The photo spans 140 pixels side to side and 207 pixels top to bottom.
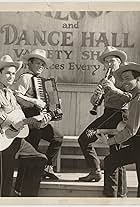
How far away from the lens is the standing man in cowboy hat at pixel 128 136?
1672 mm

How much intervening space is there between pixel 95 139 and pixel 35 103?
0.24 metres

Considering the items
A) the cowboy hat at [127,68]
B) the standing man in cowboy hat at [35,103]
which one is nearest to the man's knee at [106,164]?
the standing man in cowboy hat at [35,103]

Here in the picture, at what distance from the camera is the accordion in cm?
169

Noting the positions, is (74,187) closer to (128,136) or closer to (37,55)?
(128,136)

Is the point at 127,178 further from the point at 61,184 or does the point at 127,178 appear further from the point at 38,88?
the point at 38,88

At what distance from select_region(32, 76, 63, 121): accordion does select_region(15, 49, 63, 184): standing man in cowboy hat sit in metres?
0.01

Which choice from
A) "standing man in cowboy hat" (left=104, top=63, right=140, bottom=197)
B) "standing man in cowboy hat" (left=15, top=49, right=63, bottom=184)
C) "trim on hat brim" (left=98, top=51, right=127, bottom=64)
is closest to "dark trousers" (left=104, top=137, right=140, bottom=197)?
"standing man in cowboy hat" (left=104, top=63, right=140, bottom=197)

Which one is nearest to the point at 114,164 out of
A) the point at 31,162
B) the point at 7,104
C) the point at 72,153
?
the point at 72,153

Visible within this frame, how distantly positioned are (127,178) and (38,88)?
1.39 ft

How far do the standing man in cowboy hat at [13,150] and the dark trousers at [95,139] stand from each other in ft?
0.52

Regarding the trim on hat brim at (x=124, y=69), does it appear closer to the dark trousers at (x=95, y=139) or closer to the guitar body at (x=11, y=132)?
the dark trousers at (x=95, y=139)

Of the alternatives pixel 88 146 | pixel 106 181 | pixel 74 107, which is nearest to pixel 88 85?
pixel 74 107

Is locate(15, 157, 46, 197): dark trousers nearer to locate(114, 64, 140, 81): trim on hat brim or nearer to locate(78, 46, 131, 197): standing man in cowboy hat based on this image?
locate(78, 46, 131, 197): standing man in cowboy hat

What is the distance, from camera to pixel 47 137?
66.4 inches
